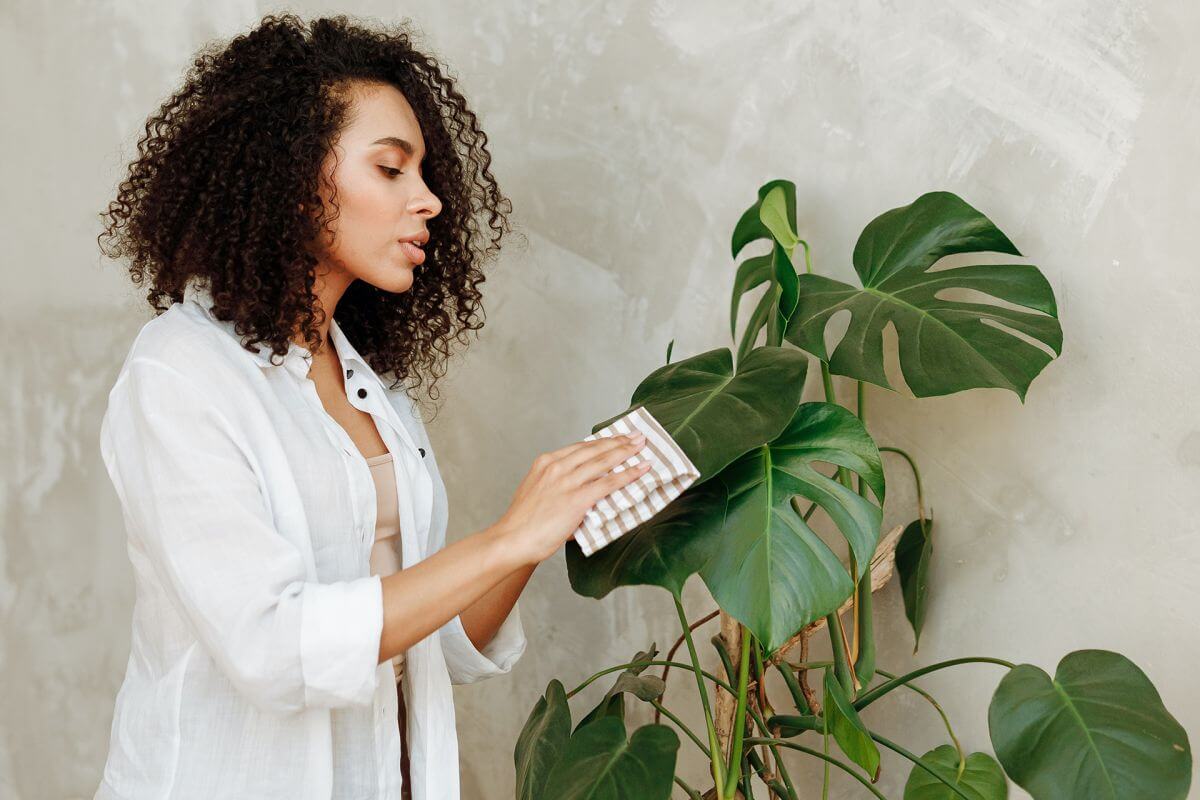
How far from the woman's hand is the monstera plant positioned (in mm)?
66

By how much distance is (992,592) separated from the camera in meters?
1.59

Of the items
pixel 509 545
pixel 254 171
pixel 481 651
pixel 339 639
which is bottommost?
pixel 481 651

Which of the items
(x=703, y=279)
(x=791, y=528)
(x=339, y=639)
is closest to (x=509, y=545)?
(x=339, y=639)

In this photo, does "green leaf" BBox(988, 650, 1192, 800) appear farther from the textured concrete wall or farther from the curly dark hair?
the curly dark hair

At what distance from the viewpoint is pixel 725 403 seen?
1.23m

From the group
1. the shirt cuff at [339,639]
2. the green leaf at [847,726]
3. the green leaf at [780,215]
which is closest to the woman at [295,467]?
the shirt cuff at [339,639]

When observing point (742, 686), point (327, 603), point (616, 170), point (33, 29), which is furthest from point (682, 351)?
point (33, 29)

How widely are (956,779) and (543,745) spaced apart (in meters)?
0.53

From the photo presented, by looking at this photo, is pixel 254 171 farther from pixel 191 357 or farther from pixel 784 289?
pixel 784 289

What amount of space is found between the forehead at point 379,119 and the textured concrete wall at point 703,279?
582mm

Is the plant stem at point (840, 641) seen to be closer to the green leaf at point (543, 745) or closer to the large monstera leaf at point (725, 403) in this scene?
the large monstera leaf at point (725, 403)

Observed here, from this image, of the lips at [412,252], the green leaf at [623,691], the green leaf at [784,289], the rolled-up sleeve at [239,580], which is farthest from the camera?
the green leaf at [623,691]

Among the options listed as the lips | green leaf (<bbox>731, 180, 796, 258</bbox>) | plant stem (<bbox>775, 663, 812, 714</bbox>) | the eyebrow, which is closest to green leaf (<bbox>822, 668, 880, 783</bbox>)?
plant stem (<bbox>775, 663, 812, 714</bbox>)

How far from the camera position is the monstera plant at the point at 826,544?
118cm
